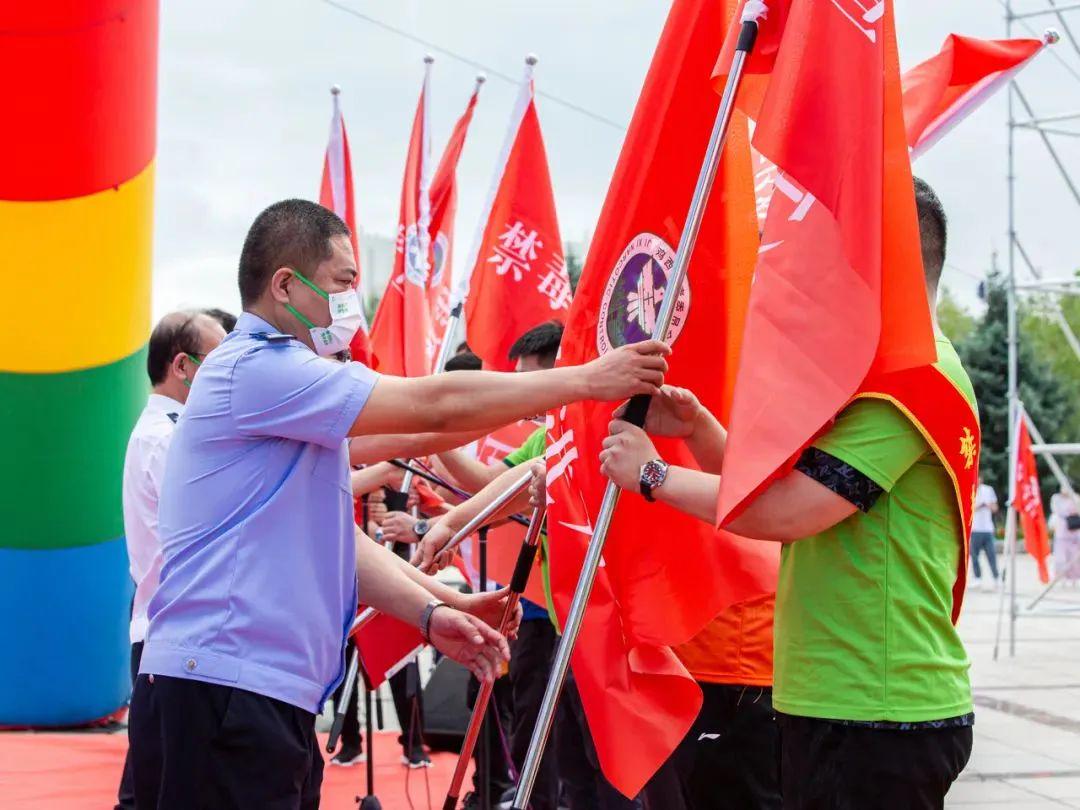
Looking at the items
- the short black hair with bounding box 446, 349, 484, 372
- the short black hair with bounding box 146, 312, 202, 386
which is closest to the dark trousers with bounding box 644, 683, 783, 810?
the short black hair with bounding box 146, 312, 202, 386

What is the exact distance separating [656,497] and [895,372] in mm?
603

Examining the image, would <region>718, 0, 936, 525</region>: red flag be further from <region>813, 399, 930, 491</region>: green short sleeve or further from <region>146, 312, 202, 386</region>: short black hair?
<region>146, 312, 202, 386</region>: short black hair

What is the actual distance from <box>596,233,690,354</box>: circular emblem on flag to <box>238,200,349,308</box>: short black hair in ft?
2.58

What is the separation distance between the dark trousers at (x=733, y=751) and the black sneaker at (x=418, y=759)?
145 inches

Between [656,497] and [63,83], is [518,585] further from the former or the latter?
[63,83]

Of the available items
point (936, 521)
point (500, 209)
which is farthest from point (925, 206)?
point (500, 209)

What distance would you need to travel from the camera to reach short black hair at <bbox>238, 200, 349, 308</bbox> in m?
3.04

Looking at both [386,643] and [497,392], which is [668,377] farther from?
[386,643]

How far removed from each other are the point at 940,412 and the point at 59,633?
6782mm

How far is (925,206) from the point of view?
2.95 metres

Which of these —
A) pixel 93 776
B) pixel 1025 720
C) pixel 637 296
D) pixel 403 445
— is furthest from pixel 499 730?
pixel 1025 720

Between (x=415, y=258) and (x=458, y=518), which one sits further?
(x=415, y=258)

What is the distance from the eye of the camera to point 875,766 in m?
2.65

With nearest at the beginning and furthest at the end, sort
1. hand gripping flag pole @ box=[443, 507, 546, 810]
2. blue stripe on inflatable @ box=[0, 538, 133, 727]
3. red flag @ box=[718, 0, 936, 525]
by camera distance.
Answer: red flag @ box=[718, 0, 936, 525] < hand gripping flag pole @ box=[443, 507, 546, 810] < blue stripe on inflatable @ box=[0, 538, 133, 727]
